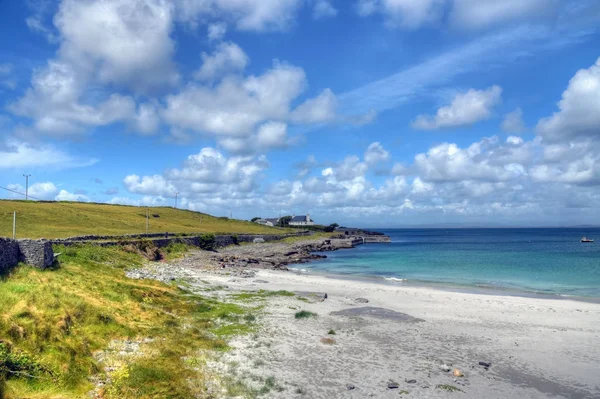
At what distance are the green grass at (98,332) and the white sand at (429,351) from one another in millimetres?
2372

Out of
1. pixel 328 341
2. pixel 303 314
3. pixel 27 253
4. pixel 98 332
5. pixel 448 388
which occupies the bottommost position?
pixel 448 388

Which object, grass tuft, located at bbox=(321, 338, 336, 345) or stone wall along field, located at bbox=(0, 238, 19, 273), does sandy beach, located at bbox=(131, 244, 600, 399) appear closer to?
grass tuft, located at bbox=(321, 338, 336, 345)

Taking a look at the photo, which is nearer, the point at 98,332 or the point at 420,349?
the point at 98,332

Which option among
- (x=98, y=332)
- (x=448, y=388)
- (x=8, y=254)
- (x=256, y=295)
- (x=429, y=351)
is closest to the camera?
(x=448, y=388)

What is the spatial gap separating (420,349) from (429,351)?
0.46 meters

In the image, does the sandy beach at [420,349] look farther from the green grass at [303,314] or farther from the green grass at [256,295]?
the green grass at [256,295]

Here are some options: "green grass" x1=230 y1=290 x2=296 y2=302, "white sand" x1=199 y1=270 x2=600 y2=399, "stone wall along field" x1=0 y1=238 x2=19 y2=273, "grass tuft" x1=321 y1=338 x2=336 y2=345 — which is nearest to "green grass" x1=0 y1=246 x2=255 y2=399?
"stone wall along field" x1=0 y1=238 x2=19 y2=273

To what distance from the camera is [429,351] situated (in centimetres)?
2022

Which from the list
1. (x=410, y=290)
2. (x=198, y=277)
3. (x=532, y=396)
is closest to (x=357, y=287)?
(x=410, y=290)

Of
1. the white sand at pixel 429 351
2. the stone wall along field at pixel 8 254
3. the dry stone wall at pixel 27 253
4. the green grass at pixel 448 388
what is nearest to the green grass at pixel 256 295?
the white sand at pixel 429 351

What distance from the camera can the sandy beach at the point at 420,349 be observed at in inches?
629

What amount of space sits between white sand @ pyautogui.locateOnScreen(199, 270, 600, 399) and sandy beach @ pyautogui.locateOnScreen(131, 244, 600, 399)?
1.8 inches

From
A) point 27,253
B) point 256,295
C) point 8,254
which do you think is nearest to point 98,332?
point 8,254

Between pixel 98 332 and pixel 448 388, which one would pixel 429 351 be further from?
pixel 98 332
